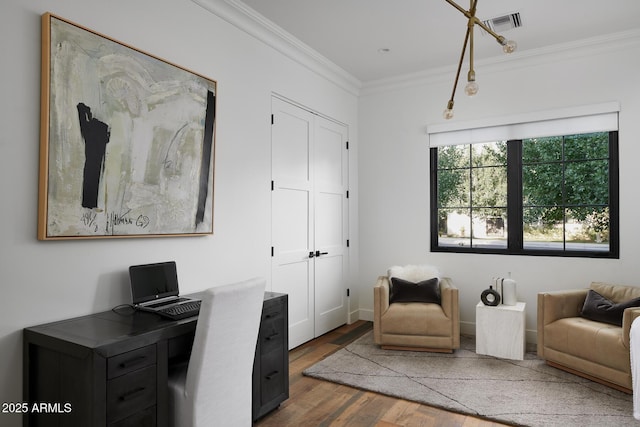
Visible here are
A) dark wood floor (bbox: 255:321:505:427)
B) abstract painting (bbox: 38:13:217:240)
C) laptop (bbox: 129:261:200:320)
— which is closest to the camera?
abstract painting (bbox: 38:13:217:240)

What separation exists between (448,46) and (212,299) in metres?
3.31

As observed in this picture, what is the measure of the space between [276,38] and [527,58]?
250 centimetres

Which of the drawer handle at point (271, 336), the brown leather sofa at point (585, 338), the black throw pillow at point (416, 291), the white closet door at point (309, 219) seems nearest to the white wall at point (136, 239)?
the white closet door at point (309, 219)

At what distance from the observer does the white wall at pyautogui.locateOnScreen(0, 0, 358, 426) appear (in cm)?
191

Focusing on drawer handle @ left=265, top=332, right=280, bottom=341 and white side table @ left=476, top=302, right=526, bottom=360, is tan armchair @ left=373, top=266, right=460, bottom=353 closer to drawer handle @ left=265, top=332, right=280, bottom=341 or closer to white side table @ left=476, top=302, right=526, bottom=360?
white side table @ left=476, top=302, right=526, bottom=360

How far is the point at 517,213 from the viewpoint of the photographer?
4.24 meters

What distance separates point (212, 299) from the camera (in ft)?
6.28

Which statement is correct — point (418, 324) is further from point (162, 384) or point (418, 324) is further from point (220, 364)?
point (162, 384)

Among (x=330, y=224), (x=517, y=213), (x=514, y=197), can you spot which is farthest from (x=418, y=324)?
(x=514, y=197)

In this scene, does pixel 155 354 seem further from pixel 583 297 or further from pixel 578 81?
pixel 578 81

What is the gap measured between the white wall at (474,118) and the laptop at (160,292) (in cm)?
286

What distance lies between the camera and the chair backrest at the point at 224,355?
1.95 metres

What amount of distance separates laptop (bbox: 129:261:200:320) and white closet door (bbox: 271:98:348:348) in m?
1.20

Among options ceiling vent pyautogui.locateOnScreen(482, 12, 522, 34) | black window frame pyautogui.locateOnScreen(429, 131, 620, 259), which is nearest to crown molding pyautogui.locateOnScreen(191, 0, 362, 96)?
black window frame pyautogui.locateOnScreen(429, 131, 620, 259)
